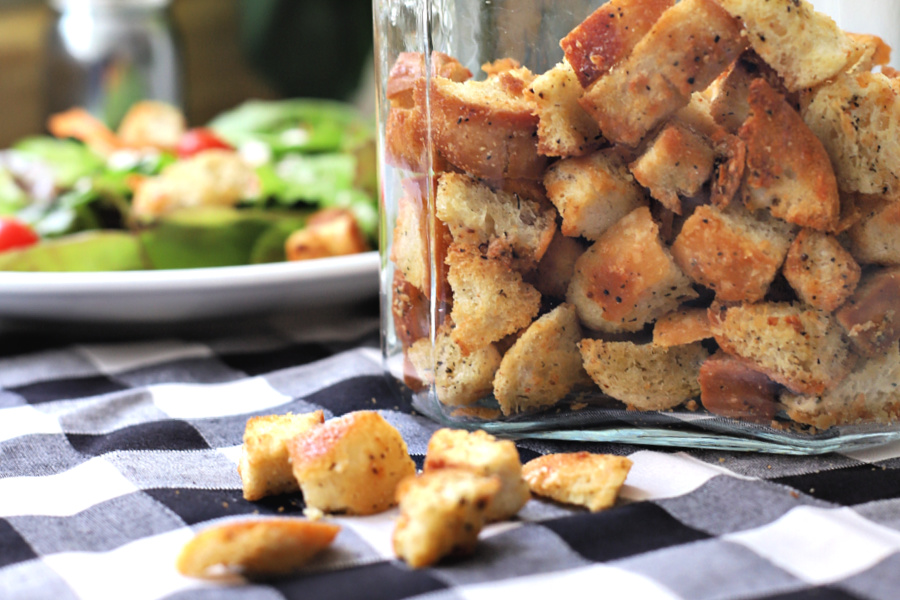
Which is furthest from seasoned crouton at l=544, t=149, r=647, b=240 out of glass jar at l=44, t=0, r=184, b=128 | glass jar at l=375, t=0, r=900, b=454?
glass jar at l=44, t=0, r=184, b=128

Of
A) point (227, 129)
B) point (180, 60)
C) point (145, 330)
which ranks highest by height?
point (180, 60)

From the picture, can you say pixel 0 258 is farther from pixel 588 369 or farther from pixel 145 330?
pixel 588 369

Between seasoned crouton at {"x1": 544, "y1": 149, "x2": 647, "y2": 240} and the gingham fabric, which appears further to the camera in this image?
seasoned crouton at {"x1": 544, "y1": 149, "x2": 647, "y2": 240}

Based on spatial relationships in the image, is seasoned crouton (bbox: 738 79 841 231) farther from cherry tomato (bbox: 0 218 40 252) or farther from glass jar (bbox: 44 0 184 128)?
glass jar (bbox: 44 0 184 128)

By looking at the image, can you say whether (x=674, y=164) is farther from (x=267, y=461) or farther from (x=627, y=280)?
(x=267, y=461)

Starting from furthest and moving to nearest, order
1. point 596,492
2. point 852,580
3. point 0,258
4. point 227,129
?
point 227,129, point 0,258, point 596,492, point 852,580

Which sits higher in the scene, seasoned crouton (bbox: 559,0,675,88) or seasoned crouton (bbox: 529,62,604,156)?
seasoned crouton (bbox: 559,0,675,88)

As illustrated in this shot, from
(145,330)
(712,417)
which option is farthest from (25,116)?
(712,417)

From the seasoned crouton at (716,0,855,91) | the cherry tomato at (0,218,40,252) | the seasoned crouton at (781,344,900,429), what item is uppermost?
the seasoned crouton at (716,0,855,91)
